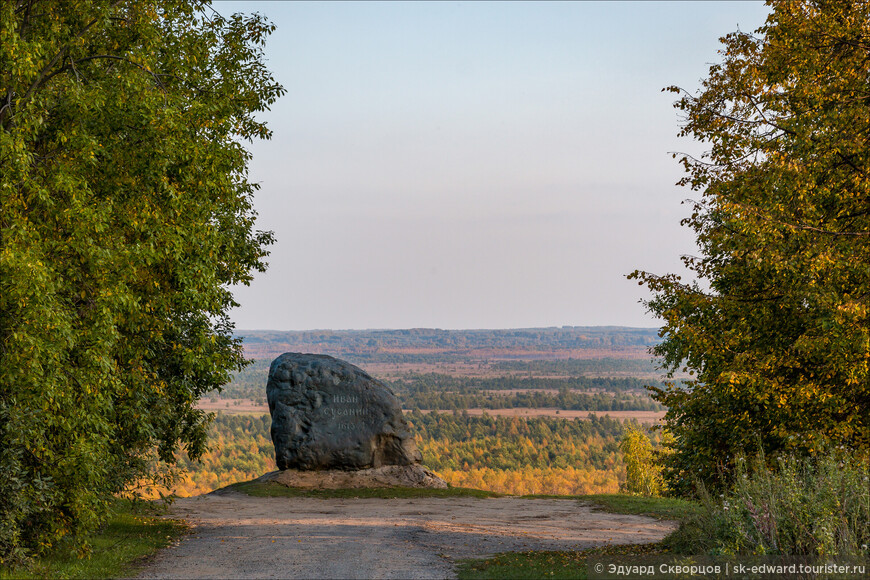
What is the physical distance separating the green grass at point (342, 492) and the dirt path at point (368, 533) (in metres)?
0.79

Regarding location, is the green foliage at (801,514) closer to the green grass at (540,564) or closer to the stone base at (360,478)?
the green grass at (540,564)

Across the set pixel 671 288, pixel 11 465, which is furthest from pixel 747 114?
pixel 11 465

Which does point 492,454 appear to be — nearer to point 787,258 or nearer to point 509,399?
point 787,258

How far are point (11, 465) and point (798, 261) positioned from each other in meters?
12.6

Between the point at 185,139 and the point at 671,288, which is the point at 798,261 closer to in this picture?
the point at 671,288

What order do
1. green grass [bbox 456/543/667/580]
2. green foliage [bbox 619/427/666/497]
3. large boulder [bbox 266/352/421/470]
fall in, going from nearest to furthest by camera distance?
green grass [bbox 456/543/667/580] < large boulder [bbox 266/352/421/470] < green foliage [bbox 619/427/666/497]

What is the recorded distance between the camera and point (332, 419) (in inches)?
1057

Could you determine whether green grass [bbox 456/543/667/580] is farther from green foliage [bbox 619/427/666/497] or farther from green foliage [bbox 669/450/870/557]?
green foliage [bbox 619/427/666/497]

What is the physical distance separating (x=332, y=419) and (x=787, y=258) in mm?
18814

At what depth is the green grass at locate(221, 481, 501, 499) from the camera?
24.4 m

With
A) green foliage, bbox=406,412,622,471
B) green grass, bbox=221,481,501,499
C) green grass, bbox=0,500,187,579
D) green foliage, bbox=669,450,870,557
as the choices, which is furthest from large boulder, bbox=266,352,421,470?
green foliage, bbox=406,412,622,471

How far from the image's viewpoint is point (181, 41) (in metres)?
14.9

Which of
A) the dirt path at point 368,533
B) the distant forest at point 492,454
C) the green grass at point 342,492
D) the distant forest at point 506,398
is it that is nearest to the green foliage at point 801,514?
the dirt path at point 368,533

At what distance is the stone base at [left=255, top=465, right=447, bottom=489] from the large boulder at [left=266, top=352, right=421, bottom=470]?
241mm
